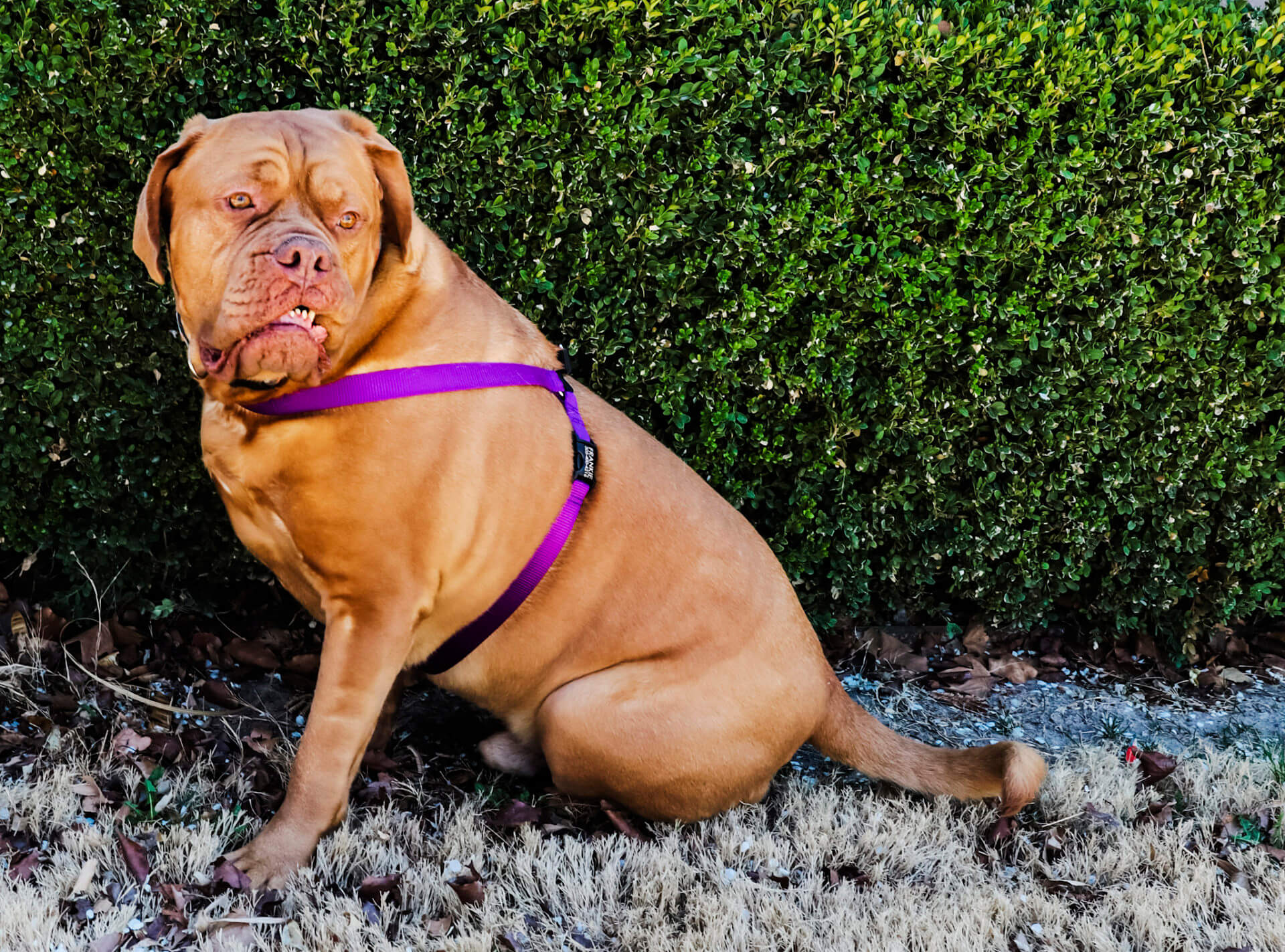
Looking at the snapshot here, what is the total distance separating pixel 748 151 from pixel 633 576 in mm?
1503

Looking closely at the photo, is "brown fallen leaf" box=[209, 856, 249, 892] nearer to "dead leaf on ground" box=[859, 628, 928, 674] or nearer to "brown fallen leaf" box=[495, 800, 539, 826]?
"brown fallen leaf" box=[495, 800, 539, 826]

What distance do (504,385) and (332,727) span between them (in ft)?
3.20

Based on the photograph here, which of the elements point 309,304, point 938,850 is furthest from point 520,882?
point 309,304

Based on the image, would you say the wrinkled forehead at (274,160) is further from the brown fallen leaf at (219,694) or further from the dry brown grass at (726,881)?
the brown fallen leaf at (219,694)

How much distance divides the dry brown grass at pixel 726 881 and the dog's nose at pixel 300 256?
4.71 feet

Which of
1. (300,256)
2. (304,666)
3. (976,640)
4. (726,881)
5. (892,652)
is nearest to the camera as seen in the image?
(300,256)

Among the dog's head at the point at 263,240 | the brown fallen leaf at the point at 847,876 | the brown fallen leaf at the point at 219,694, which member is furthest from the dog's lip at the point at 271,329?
the brown fallen leaf at the point at 847,876

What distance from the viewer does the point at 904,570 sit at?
4.32 m

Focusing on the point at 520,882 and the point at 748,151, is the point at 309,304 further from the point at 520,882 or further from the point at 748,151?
the point at 748,151

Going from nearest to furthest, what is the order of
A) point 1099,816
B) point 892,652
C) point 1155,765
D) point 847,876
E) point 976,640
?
point 847,876 → point 1099,816 → point 1155,765 → point 892,652 → point 976,640

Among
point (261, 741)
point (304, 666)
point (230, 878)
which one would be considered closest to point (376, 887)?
point (230, 878)

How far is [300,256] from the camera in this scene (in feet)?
7.57

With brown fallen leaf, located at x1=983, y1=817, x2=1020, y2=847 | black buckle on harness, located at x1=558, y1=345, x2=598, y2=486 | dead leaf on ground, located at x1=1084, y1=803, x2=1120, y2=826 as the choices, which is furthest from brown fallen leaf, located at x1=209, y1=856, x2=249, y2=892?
dead leaf on ground, located at x1=1084, y1=803, x2=1120, y2=826

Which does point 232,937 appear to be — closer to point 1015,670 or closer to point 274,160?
point 274,160
